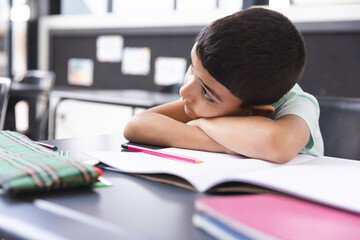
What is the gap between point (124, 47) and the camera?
4277 millimetres

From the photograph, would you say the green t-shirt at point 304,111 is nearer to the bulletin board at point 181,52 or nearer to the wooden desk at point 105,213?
the wooden desk at point 105,213

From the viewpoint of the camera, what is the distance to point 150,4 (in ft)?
14.1

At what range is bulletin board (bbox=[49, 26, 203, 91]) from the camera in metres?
3.84

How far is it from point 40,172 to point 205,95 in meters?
0.43

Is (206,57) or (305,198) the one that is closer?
(305,198)

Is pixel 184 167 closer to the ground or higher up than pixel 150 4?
closer to the ground

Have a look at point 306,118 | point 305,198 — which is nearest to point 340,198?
point 305,198

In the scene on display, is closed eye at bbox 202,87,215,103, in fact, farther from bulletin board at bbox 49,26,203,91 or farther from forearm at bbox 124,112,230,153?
bulletin board at bbox 49,26,203,91

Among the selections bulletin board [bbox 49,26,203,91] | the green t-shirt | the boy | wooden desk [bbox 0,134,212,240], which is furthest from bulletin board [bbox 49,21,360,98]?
wooden desk [bbox 0,134,212,240]

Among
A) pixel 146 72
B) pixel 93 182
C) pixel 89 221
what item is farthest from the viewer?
pixel 146 72

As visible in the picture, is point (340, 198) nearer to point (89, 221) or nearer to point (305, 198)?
point (305, 198)

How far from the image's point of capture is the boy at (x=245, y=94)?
0.72 m

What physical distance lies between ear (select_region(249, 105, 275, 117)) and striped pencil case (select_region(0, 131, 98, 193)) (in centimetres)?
45

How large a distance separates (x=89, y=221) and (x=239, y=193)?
0.20m
